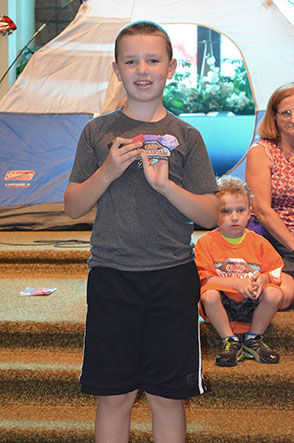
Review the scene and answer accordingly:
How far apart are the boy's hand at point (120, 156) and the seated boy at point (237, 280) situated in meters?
0.97

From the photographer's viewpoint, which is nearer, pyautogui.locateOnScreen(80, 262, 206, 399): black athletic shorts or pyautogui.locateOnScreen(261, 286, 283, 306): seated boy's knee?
pyautogui.locateOnScreen(80, 262, 206, 399): black athletic shorts

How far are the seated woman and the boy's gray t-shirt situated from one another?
1067 mm

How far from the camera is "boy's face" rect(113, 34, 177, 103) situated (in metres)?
1.41

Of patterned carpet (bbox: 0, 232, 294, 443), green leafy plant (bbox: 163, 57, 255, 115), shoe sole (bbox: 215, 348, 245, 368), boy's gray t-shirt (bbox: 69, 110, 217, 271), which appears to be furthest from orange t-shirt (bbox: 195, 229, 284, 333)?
green leafy plant (bbox: 163, 57, 255, 115)

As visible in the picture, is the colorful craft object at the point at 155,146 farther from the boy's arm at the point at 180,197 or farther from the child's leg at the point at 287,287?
the child's leg at the point at 287,287

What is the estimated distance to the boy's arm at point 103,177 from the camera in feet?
4.41

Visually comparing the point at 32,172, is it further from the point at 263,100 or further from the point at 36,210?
the point at 263,100

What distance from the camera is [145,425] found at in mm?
1987

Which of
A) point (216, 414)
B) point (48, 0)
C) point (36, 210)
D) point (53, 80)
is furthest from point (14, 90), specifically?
point (48, 0)

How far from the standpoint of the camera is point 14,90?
13.4 ft

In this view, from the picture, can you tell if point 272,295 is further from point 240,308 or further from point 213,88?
point 213,88

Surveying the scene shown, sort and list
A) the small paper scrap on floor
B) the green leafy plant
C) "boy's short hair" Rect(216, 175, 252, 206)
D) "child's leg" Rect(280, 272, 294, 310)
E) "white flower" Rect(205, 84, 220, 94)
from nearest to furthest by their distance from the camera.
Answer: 1. "boy's short hair" Rect(216, 175, 252, 206)
2. "child's leg" Rect(280, 272, 294, 310)
3. the small paper scrap on floor
4. the green leafy plant
5. "white flower" Rect(205, 84, 220, 94)

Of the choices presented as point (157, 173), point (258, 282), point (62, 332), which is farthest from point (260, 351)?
point (157, 173)

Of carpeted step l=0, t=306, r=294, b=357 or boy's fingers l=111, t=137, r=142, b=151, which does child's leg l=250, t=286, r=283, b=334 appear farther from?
boy's fingers l=111, t=137, r=142, b=151
